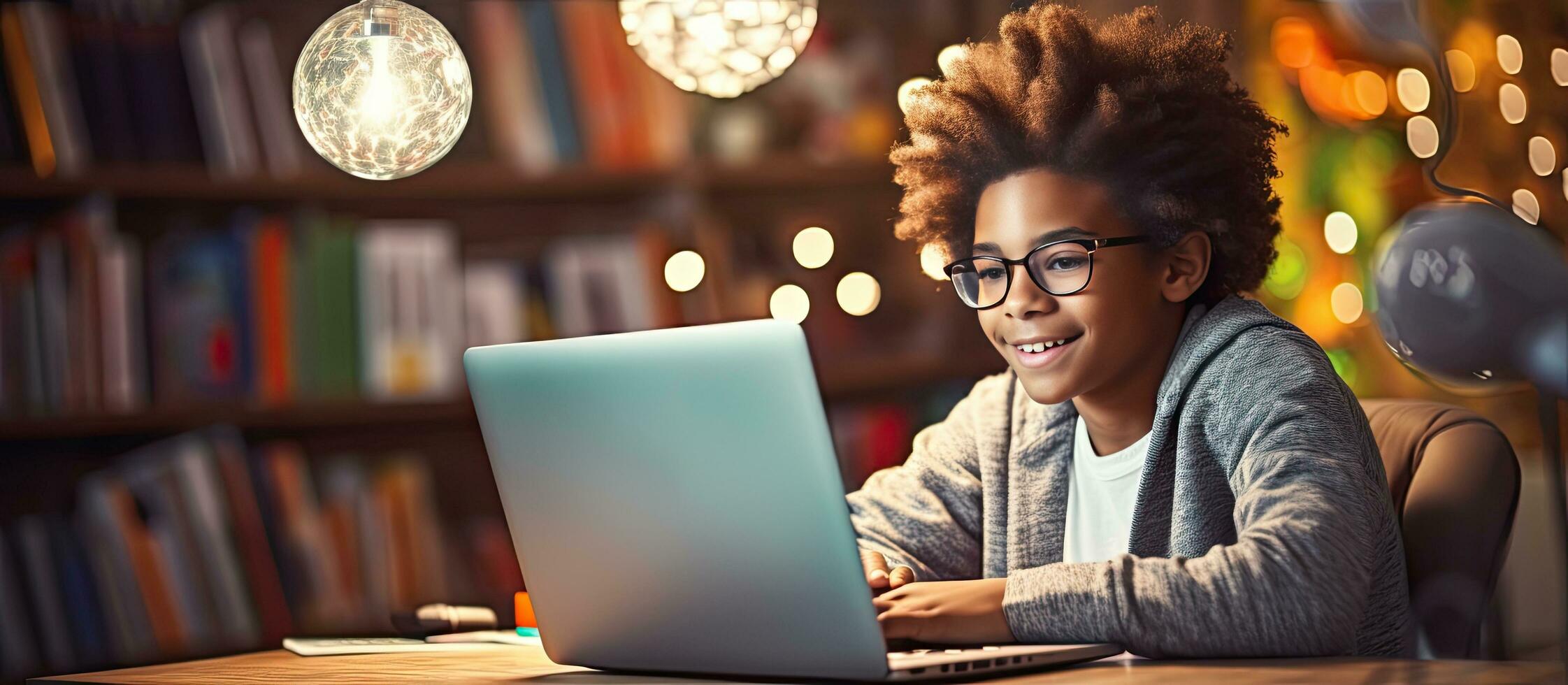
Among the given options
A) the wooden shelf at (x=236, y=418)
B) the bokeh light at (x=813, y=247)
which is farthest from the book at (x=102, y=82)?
the bokeh light at (x=813, y=247)

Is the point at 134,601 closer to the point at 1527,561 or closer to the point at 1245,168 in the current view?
the point at 1245,168

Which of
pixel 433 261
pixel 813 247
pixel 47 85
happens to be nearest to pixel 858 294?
pixel 813 247

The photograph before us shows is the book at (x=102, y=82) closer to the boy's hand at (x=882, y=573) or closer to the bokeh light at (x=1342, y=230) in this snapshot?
the boy's hand at (x=882, y=573)

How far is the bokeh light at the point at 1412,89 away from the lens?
262 centimetres

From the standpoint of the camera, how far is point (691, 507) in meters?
0.90

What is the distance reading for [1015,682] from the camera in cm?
86

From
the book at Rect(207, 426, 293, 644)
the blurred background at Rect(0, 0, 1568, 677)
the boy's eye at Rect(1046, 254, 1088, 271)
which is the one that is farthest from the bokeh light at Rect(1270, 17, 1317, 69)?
the book at Rect(207, 426, 293, 644)

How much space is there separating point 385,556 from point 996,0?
5.08ft

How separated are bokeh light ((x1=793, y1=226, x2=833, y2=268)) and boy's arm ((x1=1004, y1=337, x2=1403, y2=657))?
1.63 meters

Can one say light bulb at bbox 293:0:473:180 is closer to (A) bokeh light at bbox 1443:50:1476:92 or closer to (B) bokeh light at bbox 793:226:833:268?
(B) bokeh light at bbox 793:226:833:268

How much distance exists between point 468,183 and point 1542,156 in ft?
6.23

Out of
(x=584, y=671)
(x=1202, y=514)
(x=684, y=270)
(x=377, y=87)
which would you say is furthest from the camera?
(x=684, y=270)

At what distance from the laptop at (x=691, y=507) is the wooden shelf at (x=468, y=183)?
1381 mm

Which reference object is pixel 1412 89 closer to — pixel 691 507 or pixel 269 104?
pixel 269 104
